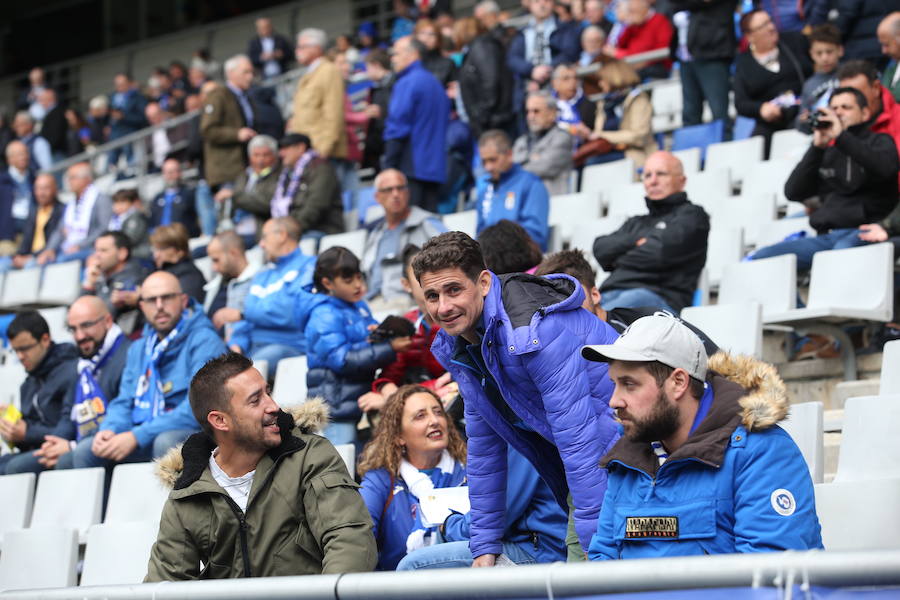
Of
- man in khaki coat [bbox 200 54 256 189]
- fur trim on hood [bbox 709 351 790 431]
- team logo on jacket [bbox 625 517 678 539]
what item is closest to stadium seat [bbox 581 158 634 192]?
man in khaki coat [bbox 200 54 256 189]

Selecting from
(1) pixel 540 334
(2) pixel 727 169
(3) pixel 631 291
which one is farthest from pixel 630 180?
(1) pixel 540 334

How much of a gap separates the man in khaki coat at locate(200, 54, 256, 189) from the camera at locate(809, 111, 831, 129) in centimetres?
558

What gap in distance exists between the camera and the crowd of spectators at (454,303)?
9.83ft

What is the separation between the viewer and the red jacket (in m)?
5.64

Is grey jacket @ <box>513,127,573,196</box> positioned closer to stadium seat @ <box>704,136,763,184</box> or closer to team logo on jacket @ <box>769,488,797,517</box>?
stadium seat @ <box>704,136,763,184</box>

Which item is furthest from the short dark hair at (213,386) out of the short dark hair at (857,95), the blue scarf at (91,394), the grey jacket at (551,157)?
the grey jacket at (551,157)

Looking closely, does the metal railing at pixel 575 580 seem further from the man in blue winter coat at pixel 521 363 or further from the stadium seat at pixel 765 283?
the stadium seat at pixel 765 283

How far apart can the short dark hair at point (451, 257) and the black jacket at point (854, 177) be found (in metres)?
3.38

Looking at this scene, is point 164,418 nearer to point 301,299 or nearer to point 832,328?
point 301,299

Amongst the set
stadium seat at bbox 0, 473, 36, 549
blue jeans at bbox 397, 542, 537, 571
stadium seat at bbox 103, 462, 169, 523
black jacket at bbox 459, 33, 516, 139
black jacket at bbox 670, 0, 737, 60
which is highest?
black jacket at bbox 670, 0, 737, 60

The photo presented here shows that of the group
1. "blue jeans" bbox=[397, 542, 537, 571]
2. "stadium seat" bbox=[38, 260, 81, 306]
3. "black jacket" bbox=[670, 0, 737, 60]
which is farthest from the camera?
"stadium seat" bbox=[38, 260, 81, 306]

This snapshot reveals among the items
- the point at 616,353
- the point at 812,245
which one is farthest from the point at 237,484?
the point at 812,245

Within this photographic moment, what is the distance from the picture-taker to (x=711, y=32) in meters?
8.95

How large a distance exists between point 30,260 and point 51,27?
39.4 ft
